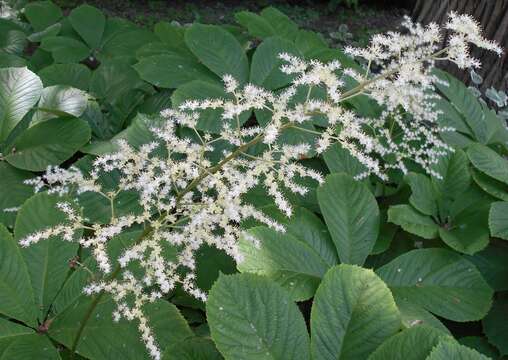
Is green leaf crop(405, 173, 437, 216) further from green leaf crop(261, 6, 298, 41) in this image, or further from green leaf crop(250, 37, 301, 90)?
green leaf crop(261, 6, 298, 41)

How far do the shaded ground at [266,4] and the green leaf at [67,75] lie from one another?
3392 mm

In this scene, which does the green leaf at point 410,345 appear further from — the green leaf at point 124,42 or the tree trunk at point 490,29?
the green leaf at point 124,42

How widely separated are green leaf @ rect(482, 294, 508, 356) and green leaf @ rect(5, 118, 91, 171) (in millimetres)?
1465

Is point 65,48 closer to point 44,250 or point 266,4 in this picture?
point 44,250

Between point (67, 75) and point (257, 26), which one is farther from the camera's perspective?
point (257, 26)

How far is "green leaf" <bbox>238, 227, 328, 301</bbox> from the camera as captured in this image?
4.84 feet

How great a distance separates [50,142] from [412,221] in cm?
129

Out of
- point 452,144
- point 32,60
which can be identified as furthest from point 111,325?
point 32,60

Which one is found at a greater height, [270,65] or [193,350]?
[270,65]

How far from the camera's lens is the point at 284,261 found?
1514 mm

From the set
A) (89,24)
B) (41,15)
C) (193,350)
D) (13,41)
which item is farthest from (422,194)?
(41,15)

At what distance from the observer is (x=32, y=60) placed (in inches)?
106

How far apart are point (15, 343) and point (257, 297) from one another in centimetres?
62

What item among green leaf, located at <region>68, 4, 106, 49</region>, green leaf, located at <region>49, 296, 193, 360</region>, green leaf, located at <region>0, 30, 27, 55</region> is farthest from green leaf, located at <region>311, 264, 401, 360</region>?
green leaf, located at <region>0, 30, 27, 55</region>
